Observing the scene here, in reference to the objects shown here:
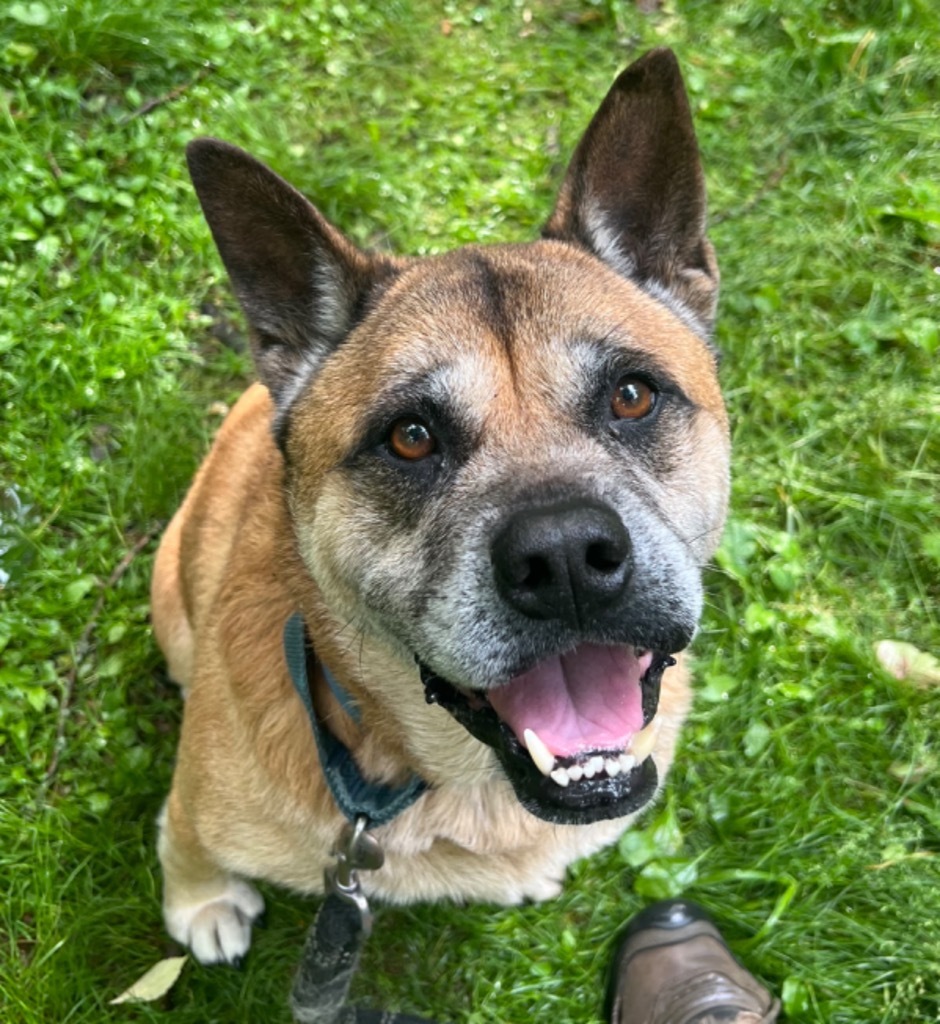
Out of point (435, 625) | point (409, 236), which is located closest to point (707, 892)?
point (435, 625)

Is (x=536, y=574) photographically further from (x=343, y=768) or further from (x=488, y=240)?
(x=488, y=240)

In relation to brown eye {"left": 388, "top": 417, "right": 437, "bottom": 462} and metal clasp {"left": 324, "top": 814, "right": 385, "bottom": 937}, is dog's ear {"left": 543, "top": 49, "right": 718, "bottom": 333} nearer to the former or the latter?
brown eye {"left": 388, "top": 417, "right": 437, "bottom": 462}

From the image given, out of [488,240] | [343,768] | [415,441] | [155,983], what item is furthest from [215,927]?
[488,240]

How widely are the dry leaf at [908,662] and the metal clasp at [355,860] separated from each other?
93.4 inches

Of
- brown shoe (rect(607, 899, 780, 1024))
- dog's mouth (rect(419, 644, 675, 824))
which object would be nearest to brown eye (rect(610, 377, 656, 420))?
dog's mouth (rect(419, 644, 675, 824))

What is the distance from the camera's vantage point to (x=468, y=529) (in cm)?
208

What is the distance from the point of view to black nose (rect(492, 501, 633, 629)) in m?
1.89

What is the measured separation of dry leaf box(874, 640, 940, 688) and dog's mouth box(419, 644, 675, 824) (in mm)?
2023

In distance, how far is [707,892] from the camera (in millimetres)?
3516

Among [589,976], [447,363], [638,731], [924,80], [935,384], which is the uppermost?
[447,363]

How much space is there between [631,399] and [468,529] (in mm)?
581

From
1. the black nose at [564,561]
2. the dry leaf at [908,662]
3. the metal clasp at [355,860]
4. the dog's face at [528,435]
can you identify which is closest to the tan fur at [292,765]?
the metal clasp at [355,860]

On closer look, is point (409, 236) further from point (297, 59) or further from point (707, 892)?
point (707, 892)

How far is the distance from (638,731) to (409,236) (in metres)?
3.20
